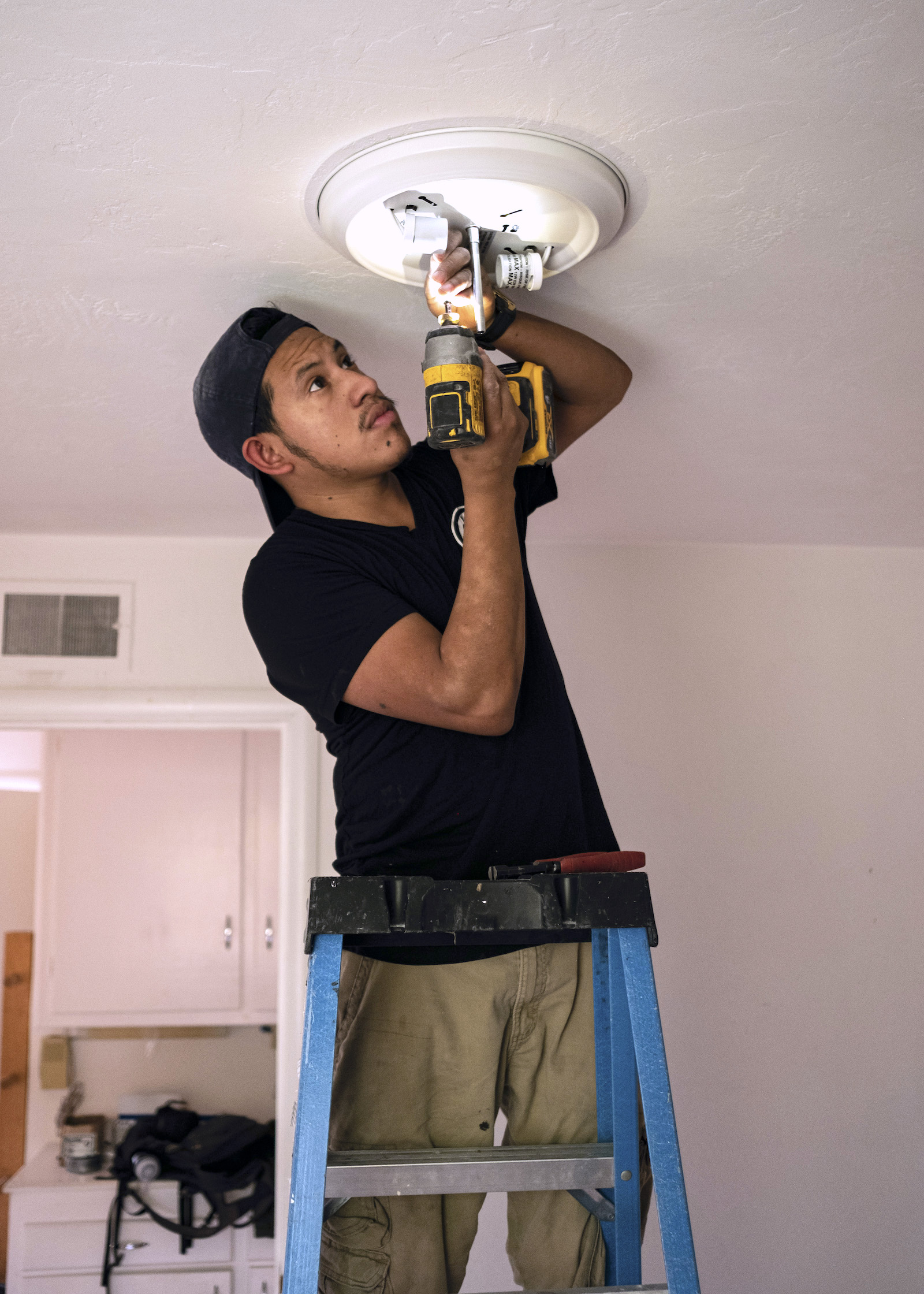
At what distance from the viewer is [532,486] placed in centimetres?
166

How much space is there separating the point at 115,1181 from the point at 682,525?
300 centimetres

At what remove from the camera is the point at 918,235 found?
1.39 meters

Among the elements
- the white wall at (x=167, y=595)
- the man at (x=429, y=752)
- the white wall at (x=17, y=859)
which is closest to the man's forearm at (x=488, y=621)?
the man at (x=429, y=752)

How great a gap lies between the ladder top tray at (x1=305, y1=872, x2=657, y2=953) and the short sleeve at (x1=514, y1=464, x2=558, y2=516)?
2.45 feet

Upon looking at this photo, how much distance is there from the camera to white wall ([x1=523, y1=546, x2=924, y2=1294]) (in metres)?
2.71

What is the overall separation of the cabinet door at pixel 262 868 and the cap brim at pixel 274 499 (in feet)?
8.41

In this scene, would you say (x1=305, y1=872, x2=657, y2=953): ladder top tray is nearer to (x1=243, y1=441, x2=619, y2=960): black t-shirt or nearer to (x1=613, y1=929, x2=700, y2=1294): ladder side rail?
(x1=613, y1=929, x2=700, y2=1294): ladder side rail

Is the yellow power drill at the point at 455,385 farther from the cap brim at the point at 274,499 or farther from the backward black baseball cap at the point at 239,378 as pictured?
the cap brim at the point at 274,499

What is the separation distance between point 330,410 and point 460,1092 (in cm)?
95

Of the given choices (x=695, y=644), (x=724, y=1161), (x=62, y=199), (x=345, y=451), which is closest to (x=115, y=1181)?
(x=724, y=1161)

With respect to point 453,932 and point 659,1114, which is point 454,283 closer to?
point 453,932

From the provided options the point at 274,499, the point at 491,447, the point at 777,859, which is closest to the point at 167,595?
the point at 274,499

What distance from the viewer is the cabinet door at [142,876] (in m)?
3.94

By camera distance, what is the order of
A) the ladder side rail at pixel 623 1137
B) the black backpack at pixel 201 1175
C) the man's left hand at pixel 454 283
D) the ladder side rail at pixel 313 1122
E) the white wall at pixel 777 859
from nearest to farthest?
1. the ladder side rail at pixel 313 1122
2. the ladder side rail at pixel 623 1137
3. the man's left hand at pixel 454 283
4. the white wall at pixel 777 859
5. the black backpack at pixel 201 1175
